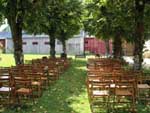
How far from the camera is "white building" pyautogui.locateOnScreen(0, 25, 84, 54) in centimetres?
9262

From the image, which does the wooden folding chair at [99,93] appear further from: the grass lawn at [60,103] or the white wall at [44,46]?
the white wall at [44,46]

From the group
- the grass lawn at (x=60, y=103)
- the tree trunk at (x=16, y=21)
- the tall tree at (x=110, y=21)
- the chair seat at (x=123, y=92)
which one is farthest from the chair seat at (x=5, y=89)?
the tall tree at (x=110, y=21)

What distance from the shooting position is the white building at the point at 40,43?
92.6 metres

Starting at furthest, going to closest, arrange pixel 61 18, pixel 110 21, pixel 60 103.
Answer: pixel 61 18 → pixel 110 21 → pixel 60 103

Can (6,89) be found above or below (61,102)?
above

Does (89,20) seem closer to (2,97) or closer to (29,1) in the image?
(29,1)

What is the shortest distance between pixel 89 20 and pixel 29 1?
60.2 feet

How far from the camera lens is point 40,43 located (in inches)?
3816

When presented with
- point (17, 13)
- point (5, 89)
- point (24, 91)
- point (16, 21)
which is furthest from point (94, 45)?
point (24, 91)

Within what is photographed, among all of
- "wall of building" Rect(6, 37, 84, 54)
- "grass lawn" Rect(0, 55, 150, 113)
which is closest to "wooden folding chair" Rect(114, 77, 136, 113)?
"grass lawn" Rect(0, 55, 150, 113)

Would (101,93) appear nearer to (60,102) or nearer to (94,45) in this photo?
(60,102)

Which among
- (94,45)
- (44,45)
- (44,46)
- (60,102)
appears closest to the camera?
(60,102)

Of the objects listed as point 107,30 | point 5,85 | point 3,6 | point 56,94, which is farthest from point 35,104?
point 107,30

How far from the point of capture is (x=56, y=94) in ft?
54.9
